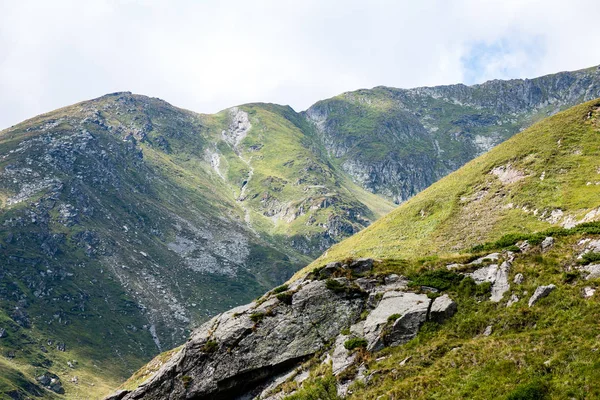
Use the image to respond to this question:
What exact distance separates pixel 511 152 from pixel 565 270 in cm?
5280

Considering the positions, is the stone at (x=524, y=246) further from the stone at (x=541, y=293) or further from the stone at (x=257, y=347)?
the stone at (x=257, y=347)

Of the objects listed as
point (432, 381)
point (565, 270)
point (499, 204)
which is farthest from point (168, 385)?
point (499, 204)

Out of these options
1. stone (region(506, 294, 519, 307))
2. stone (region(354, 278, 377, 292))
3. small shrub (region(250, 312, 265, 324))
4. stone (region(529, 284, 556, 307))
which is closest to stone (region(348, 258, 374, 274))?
stone (region(354, 278, 377, 292))

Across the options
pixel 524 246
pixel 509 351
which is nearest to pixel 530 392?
pixel 509 351

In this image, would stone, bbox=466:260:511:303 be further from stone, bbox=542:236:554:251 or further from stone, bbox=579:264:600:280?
stone, bbox=579:264:600:280

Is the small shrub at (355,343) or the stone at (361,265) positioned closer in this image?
the small shrub at (355,343)

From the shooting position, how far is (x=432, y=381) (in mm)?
22031

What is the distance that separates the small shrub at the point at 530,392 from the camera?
18.5 meters

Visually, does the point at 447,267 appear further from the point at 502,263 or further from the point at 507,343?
the point at 507,343

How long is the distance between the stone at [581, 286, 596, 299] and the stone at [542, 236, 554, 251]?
214 inches

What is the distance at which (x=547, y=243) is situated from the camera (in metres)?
29.3

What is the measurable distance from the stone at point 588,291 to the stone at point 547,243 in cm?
543

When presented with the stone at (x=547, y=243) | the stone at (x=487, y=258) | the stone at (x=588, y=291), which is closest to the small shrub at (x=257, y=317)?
the stone at (x=487, y=258)

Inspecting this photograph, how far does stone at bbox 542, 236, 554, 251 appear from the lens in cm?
2898
